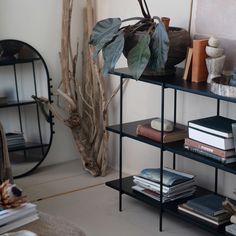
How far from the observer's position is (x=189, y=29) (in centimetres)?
335

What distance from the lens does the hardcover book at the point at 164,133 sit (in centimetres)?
310

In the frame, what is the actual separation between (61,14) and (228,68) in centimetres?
148

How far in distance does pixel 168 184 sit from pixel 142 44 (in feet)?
2.64

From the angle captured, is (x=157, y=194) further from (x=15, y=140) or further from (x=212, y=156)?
(x=15, y=140)

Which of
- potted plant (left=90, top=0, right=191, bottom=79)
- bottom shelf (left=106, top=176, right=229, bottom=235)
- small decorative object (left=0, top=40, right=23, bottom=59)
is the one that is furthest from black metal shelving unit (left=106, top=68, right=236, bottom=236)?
small decorative object (left=0, top=40, right=23, bottom=59)

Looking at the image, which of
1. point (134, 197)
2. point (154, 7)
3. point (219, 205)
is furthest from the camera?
point (154, 7)

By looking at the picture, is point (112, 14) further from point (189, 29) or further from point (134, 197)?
point (134, 197)

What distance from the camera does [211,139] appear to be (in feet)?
9.21

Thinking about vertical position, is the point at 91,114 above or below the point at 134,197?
above

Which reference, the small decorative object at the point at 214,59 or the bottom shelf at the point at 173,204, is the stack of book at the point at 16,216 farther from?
the small decorative object at the point at 214,59

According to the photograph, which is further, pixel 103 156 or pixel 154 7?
pixel 103 156

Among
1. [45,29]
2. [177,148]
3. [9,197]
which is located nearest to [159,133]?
[177,148]

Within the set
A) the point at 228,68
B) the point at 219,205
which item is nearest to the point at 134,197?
the point at 219,205

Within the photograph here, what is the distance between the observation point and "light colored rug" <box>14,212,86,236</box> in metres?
2.19
